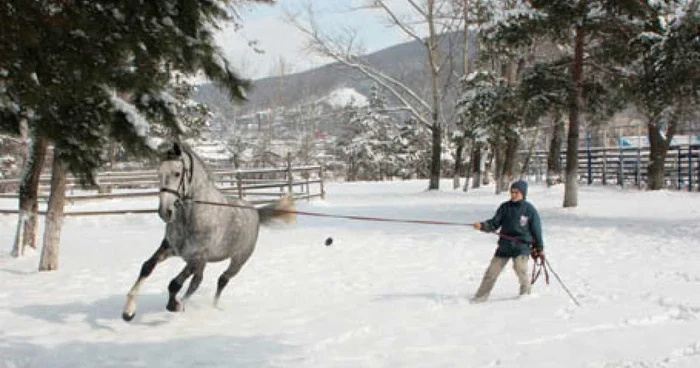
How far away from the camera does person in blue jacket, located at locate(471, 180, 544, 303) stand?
291 inches

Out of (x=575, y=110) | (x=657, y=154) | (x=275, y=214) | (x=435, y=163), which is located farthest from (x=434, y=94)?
(x=275, y=214)

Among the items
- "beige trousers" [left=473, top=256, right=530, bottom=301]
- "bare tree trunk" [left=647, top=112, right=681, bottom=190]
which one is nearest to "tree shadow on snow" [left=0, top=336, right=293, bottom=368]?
"beige trousers" [left=473, top=256, right=530, bottom=301]

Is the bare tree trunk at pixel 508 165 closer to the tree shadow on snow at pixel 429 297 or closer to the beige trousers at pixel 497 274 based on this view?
the tree shadow on snow at pixel 429 297

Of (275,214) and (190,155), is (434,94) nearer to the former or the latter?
(275,214)

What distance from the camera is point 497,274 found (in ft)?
24.4

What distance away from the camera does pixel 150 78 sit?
546 cm

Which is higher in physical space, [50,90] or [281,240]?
[50,90]

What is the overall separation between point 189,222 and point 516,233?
12.4 ft

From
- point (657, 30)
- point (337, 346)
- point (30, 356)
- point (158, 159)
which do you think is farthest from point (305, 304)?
point (657, 30)

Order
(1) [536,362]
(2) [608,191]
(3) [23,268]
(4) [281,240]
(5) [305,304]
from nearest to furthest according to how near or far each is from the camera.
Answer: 1. (1) [536,362]
2. (5) [305,304]
3. (3) [23,268]
4. (4) [281,240]
5. (2) [608,191]

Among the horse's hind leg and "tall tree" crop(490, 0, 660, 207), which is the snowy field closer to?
the horse's hind leg

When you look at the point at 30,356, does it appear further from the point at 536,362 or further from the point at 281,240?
the point at 281,240

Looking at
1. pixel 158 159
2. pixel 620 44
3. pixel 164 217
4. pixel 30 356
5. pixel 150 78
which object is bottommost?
pixel 30 356

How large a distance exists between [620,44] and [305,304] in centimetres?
1169
